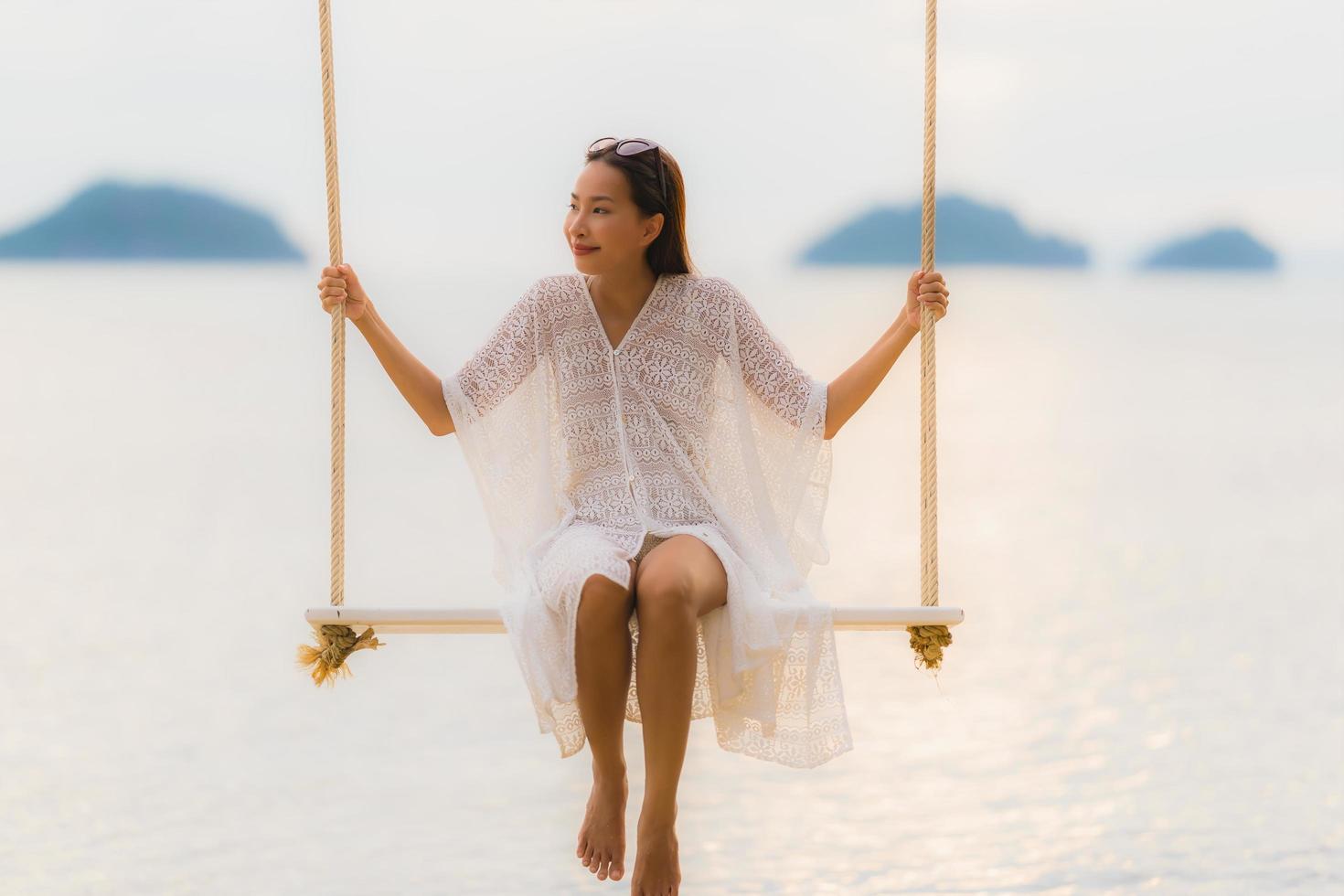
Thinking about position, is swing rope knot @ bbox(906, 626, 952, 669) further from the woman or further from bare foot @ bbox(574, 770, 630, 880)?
bare foot @ bbox(574, 770, 630, 880)

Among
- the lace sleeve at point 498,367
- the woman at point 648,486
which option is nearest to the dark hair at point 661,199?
the woman at point 648,486

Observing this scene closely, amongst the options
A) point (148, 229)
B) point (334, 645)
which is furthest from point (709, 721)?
point (148, 229)

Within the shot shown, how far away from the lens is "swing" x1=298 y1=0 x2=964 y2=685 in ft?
7.24

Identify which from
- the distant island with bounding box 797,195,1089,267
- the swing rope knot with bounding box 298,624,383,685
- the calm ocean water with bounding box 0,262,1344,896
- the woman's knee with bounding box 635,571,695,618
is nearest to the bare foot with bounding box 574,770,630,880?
the woman's knee with bounding box 635,571,695,618

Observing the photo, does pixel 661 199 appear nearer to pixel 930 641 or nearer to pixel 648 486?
pixel 648 486

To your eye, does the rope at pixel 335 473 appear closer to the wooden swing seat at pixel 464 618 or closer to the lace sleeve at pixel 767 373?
the wooden swing seat at pixel 464 618

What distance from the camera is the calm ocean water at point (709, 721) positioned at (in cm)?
314

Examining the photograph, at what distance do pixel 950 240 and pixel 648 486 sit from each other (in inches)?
663

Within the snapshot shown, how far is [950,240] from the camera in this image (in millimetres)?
18656

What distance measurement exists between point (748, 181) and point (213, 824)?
1298cm

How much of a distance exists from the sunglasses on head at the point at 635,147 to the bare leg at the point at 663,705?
0.65 m

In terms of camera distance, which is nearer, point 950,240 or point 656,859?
point 656,859

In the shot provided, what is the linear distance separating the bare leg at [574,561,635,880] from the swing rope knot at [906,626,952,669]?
0.48 m

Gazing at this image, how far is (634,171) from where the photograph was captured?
92.8 inches
